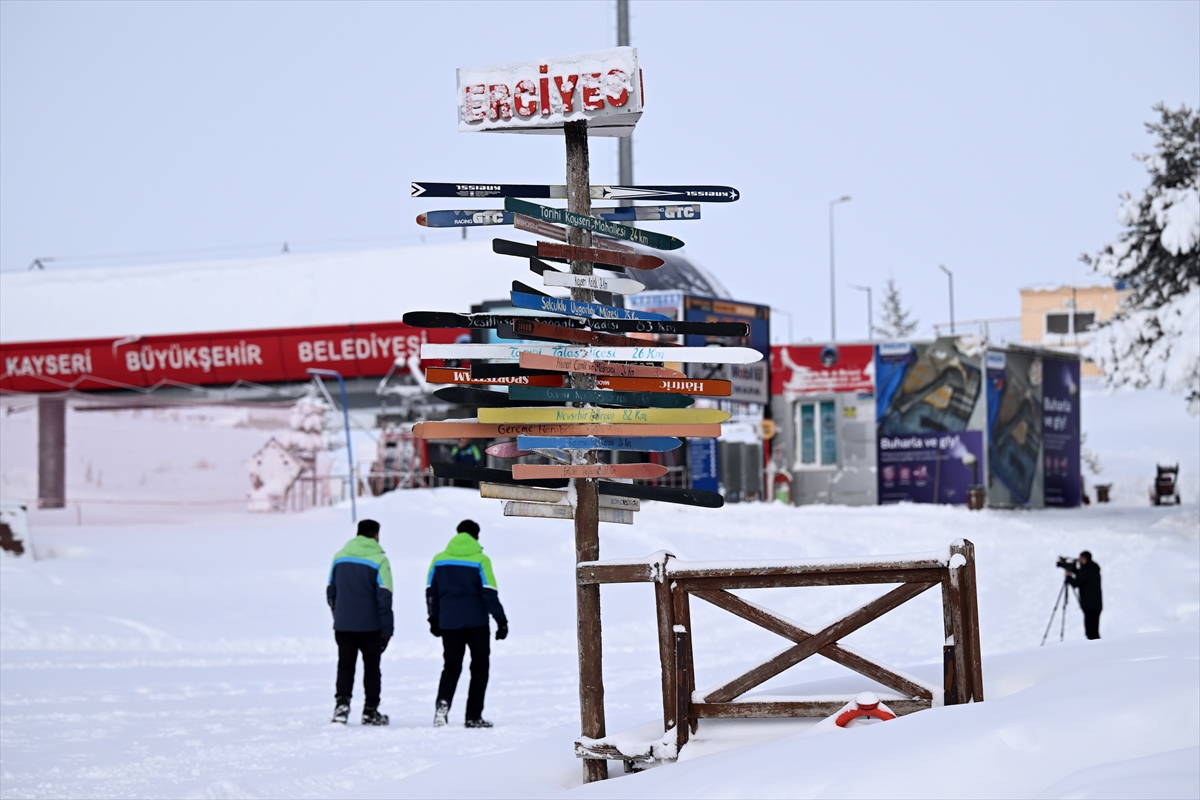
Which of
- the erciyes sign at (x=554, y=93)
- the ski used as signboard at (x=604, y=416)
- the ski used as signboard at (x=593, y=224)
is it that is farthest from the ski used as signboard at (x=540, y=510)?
the erciyes sign at (x=554, y=93)

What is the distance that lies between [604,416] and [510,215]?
123cm

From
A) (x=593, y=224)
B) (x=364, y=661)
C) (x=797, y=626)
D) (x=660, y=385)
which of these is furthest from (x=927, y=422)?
(x=797, y=626)

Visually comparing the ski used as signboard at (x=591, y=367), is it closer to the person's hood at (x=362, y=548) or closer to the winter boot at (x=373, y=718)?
the person's hood at (x=362, y=548)

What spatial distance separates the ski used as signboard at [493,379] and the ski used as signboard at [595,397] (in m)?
0.10

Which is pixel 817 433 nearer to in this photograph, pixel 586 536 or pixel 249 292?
pixel 249 292

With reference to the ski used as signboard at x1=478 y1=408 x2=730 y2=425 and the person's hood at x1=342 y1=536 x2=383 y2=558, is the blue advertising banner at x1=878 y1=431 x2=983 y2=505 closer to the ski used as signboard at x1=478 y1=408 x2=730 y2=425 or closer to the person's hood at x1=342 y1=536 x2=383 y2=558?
the person's hood at x1=342 y1=536 x2=383 y2=558

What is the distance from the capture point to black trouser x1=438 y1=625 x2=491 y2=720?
1077 centimetres

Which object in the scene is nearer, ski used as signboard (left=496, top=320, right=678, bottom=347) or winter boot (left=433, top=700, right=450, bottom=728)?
ski used as signboard (left=496, top=320, right=678, bottom=347)

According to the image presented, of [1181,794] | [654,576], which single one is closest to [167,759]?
[654,576]

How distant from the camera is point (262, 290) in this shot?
36.0 metres

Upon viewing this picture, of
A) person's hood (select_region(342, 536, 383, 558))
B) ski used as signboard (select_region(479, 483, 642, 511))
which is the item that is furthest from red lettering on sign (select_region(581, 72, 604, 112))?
person's hood (select_region(342, 536, 383, 558))

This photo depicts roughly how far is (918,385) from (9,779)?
2634 centimetres

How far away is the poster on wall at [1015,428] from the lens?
107 feet

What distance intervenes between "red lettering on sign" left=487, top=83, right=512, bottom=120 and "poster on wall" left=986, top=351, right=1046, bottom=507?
26.4 m
